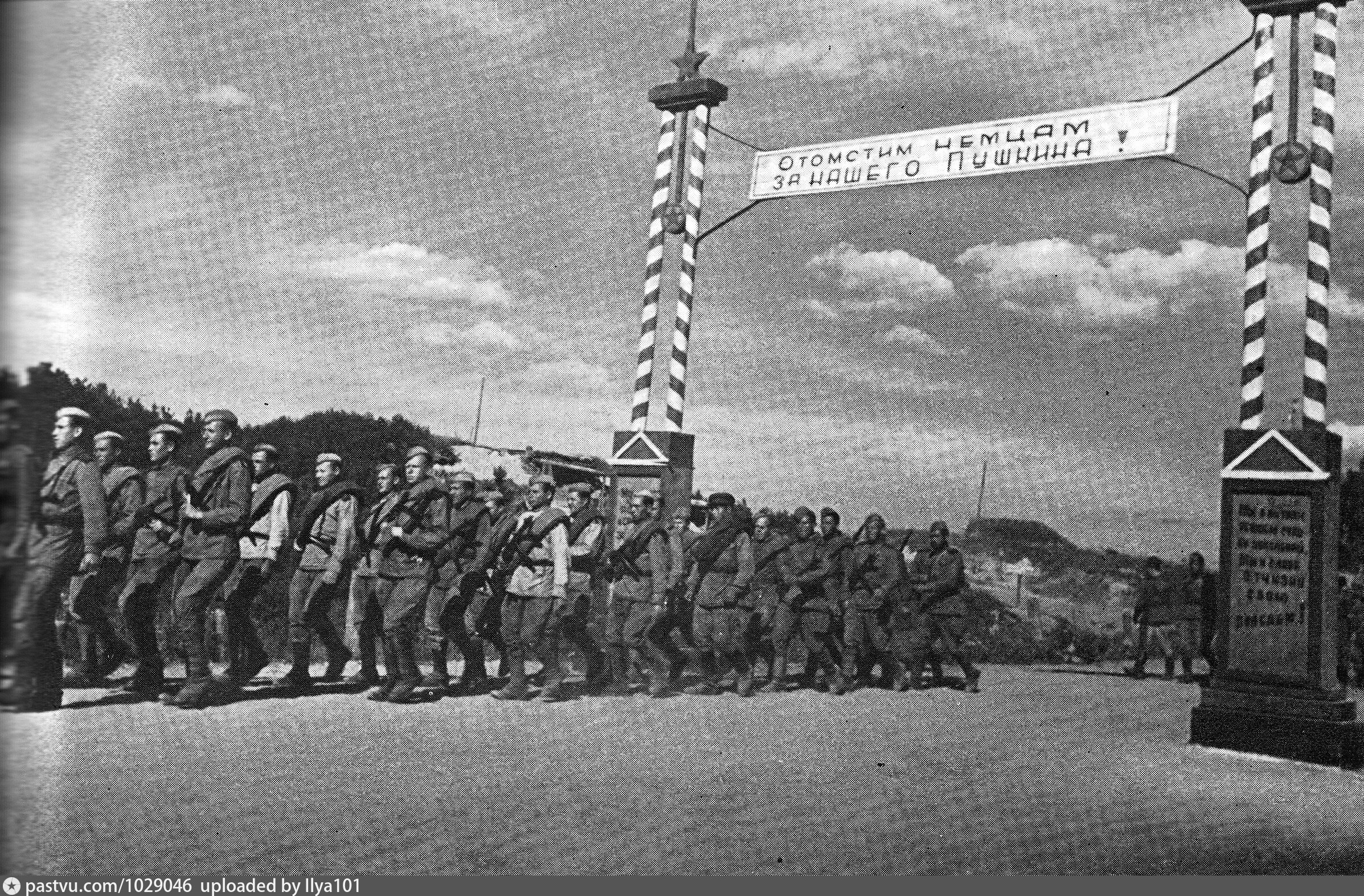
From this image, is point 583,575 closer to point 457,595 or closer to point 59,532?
point 457,595

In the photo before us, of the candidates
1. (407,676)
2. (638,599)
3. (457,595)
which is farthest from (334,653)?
(638,599)

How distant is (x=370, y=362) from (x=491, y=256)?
105cm

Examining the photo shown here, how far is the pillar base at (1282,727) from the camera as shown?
5.71 metres

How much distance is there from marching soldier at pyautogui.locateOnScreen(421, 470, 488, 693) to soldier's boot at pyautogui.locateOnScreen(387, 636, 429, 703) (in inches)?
9.3

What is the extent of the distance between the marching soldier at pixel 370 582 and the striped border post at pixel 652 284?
68.2 inches

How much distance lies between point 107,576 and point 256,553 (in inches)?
28.0

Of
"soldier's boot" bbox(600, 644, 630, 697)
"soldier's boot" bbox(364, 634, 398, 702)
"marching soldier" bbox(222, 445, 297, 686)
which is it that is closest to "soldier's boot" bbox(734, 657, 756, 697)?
"soldier's boot" bbox(600, 644, 630, 697)

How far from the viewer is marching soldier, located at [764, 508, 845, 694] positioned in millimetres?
8141

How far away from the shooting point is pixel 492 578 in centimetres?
729

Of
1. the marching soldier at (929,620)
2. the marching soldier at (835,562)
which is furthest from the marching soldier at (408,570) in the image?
the marching soldier at (929,620)

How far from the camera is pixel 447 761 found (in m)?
4.95

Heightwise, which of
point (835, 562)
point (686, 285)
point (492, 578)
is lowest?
point (492, 578)

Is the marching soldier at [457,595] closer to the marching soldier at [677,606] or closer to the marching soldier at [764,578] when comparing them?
the marching soldier at [677,606]

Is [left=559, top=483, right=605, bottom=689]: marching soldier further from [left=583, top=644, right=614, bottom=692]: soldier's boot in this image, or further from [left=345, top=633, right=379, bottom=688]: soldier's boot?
[left=345, top=633, right=379, bottom=688]: soldier's boot
